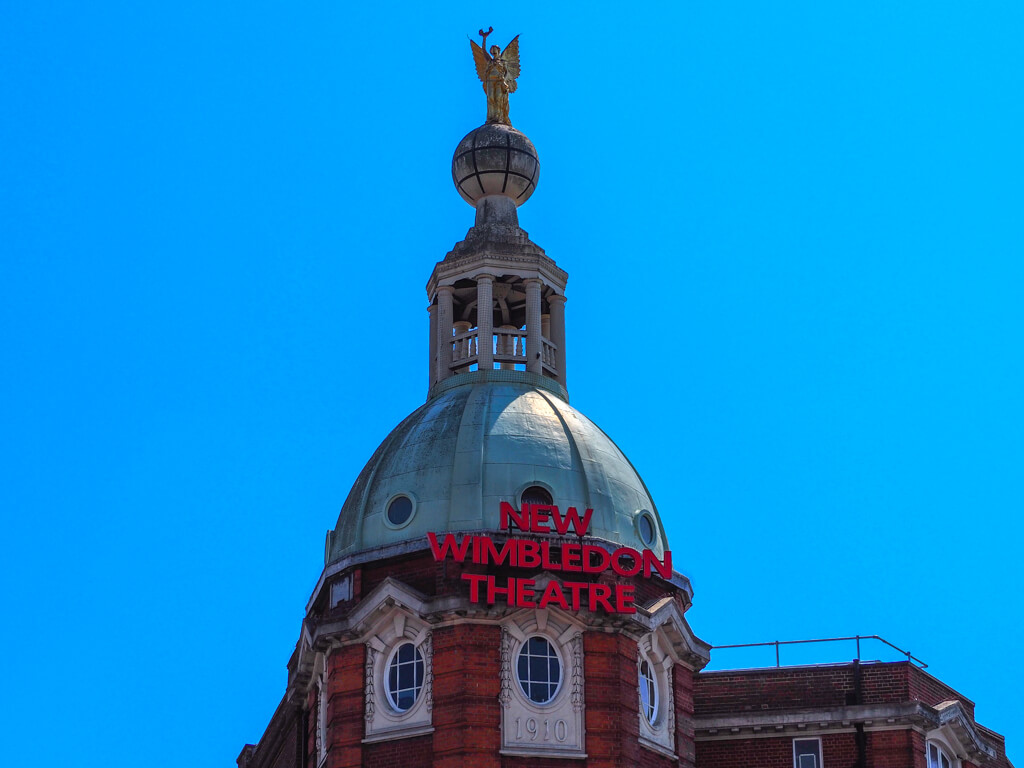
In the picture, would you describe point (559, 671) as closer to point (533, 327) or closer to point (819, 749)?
point (819, 749)

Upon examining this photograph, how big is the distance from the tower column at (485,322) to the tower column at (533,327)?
1228 mm

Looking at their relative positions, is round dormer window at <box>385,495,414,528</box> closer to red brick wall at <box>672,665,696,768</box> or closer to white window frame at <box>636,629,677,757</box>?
white window frame at <box>636,629,677,757</box>

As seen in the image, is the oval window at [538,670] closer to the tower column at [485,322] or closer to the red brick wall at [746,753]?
the red brick wall at [746,753]

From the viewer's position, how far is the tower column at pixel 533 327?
77.2 meters

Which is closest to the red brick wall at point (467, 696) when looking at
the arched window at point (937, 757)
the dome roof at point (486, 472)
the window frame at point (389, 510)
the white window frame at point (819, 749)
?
the dome roof at point (486, 472)

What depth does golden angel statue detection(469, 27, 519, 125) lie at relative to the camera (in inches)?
3295

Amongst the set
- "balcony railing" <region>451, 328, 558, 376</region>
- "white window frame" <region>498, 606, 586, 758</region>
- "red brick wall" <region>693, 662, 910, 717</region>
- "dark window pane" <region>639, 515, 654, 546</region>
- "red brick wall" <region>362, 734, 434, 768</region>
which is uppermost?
"balcony railing" <region>451, 328, 558, 376</region>

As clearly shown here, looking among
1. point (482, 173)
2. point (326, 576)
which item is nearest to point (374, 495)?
point (326, 576)

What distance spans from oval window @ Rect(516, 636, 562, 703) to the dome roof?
4012mm

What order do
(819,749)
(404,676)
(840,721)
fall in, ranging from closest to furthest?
(404,676)
(840,721)
(819,749)

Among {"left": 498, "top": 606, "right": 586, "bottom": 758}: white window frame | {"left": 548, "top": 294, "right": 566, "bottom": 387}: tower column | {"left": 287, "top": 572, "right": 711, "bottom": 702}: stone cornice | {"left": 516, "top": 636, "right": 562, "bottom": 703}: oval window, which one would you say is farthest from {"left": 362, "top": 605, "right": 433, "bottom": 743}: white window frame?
{"left": 548, "top": 294, "right": 566, "bottom": 387}: tower column

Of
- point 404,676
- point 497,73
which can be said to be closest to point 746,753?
point 404,676

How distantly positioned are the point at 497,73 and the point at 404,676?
25.6 m

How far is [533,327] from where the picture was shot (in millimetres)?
77500
